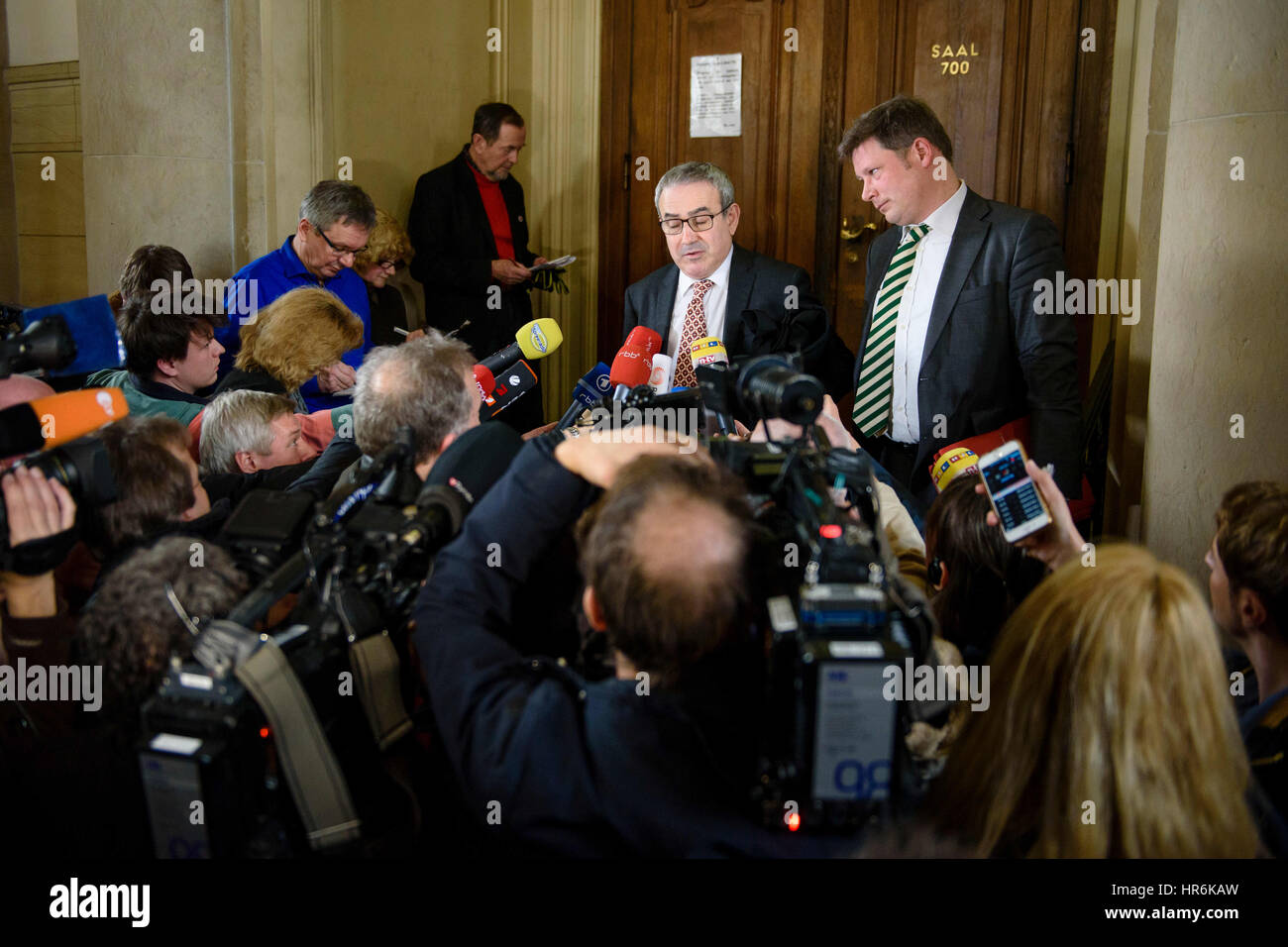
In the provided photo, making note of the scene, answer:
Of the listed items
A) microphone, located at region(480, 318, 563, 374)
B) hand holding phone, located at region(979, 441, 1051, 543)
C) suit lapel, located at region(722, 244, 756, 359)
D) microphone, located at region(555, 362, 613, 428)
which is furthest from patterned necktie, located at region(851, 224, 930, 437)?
hand holding phone, located at region(979, 441, 1051, 543)

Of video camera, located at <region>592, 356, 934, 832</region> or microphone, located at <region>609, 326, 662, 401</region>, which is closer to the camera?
video camera, located at <region>592, 356, 934, 832</region>

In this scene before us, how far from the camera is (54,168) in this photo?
4.20 m

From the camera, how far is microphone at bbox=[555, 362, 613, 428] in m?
2.13

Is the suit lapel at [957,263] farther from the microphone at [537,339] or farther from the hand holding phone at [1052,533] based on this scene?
the hand holding phone at [1052,533]

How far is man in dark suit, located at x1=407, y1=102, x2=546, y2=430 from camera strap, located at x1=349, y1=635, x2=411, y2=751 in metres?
2.93

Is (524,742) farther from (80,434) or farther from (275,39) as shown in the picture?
(275,39)

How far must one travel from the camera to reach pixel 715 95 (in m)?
4.16

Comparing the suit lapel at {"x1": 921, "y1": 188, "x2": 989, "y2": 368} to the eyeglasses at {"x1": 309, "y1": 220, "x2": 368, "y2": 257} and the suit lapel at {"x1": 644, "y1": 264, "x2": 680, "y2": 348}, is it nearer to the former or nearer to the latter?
the suit lapel at {"x1": 644, "y1": 264, "x2": 680, "y2": 348}

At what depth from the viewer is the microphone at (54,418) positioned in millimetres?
1372

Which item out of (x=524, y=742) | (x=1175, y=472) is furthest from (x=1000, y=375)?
(x=524, y=742)

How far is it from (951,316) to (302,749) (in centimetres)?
199

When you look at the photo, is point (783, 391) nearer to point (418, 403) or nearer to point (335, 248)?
point (418, 403)

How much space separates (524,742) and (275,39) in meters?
3.18

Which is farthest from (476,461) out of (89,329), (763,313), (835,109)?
(835,109)
